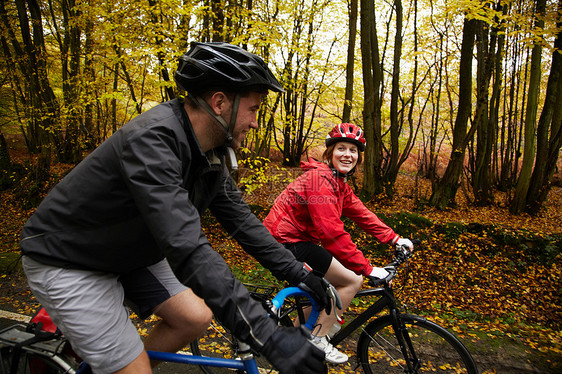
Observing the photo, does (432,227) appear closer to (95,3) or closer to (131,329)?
(131,329)

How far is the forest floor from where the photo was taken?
13.3 ft

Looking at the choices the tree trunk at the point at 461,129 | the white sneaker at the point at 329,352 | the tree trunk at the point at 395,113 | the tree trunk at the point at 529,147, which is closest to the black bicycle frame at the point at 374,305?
the white sneaker at the point at 329,352

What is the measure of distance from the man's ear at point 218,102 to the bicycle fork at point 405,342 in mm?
2255

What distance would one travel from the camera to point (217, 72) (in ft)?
5.75

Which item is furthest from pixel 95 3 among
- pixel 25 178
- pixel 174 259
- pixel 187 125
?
pixel 174 259

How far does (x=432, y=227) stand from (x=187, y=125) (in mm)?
7183

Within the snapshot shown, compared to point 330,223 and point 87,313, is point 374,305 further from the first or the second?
point 87,313

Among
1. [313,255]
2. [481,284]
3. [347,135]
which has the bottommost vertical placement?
[481,284]

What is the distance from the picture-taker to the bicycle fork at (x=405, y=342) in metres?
2.78

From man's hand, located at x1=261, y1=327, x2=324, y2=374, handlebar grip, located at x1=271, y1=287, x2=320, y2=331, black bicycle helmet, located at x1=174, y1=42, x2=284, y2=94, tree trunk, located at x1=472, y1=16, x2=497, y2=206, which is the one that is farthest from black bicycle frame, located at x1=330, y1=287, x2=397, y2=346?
tree trunk, located at x1=472, y1=16, x2=497, y2=206

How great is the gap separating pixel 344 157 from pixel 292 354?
2.24m

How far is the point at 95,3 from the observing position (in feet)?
30.0

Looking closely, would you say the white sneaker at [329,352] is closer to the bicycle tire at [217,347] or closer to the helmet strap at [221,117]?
the bicycle tire at [217,347]

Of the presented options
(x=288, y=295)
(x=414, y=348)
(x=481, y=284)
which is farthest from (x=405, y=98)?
(x=288, y=295)
